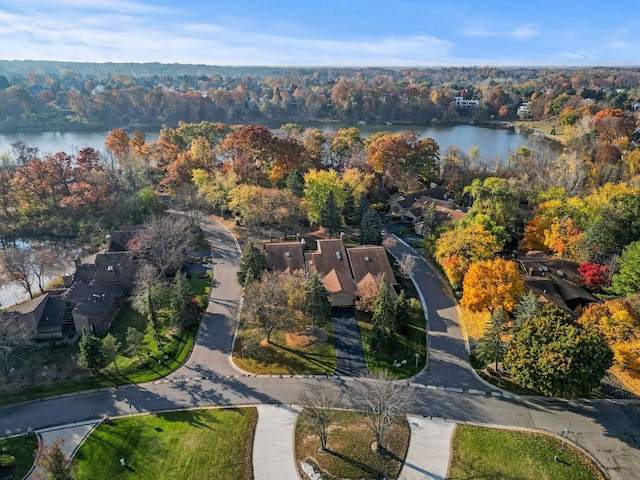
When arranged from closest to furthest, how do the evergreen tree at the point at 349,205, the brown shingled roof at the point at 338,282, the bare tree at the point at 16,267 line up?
the brown shingled roof at the point at 338,282 → the bare tree at the point at 16,267 → the evergreen tree at the point at 349,205

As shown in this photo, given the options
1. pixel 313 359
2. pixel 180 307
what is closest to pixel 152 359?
pixel 180 307

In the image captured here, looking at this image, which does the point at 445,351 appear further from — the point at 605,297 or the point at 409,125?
the point at 409,125

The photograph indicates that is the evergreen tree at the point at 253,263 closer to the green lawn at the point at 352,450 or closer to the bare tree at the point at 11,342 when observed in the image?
the green lawn at the point at 352,450

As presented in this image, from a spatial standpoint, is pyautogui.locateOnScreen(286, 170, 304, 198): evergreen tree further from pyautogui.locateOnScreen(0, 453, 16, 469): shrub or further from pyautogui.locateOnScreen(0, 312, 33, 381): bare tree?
pyautogui.locateOnScreen(0, 453, 16, 469): shrub

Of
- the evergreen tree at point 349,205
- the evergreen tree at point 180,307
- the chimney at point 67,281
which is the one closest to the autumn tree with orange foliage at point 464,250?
the evergreen tree at point 349,205

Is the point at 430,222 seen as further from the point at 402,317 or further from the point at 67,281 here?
the point at 67,281

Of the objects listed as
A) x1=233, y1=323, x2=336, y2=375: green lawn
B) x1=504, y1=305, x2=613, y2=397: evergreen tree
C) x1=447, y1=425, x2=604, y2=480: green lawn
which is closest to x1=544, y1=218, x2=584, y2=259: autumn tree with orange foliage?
x1=504, y1=305, x2=613, y2=397: evergreen tree

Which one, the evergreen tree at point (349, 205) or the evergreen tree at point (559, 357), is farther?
the evergreen tree at point (349, 205)
